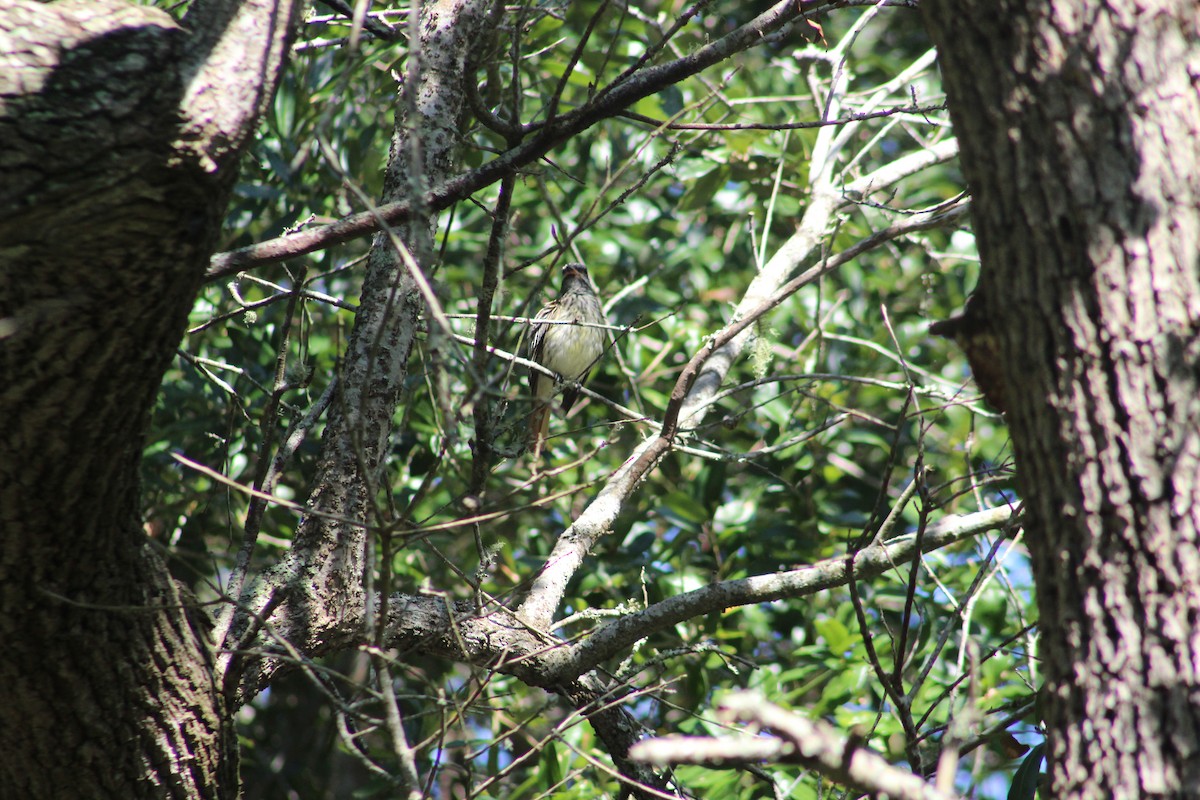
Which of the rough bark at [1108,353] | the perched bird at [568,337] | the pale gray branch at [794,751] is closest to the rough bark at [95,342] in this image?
the pale gray branch at [794,751]

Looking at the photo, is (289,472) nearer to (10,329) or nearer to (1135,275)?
(10,329)

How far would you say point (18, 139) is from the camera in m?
1.49

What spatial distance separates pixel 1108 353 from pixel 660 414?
3.15 meters

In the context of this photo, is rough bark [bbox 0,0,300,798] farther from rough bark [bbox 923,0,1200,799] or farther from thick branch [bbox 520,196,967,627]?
rough bark [bbox 923,0,1200,799]

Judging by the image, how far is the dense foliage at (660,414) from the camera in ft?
12.0

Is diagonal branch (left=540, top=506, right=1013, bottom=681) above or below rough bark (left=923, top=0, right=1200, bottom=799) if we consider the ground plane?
below

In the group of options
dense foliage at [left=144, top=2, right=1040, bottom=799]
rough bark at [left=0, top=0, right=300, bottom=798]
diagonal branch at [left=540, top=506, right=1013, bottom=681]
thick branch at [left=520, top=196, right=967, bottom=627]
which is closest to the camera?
rough bark at [left=0, top=0, right=300, bottom=798]

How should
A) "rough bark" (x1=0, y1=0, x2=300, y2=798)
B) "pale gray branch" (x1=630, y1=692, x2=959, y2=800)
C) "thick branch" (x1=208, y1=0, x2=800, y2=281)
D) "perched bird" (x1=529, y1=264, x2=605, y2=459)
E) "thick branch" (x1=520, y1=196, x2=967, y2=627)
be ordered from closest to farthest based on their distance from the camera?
"pale gray branch" (x1=630, y1=692, x2=959, y2=800), "rough bark" (x1=0, y1=0, x2=300, y2=798), "thick branch" (x1=208, y1=0, x2=800, y2=281), "thick branch" (x1=520, y1=196, x2=967, y2=627), "perched bird" (x1=529, y1=264, x2=605, y2=459)

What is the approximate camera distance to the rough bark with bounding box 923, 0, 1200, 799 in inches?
48.3

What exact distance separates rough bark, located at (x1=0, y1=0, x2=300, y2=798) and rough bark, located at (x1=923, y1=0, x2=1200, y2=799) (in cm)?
122

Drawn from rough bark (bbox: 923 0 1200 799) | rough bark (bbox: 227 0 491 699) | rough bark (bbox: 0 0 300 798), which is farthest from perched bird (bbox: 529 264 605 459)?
rough bark (bbox: 923 0 1200 799)

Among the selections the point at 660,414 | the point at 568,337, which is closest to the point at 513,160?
the point at 660,414

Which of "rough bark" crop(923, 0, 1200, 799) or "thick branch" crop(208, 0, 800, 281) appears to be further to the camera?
"thick branch" crop(208, 0, 800, 281)

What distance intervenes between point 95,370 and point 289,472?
9.91ft
